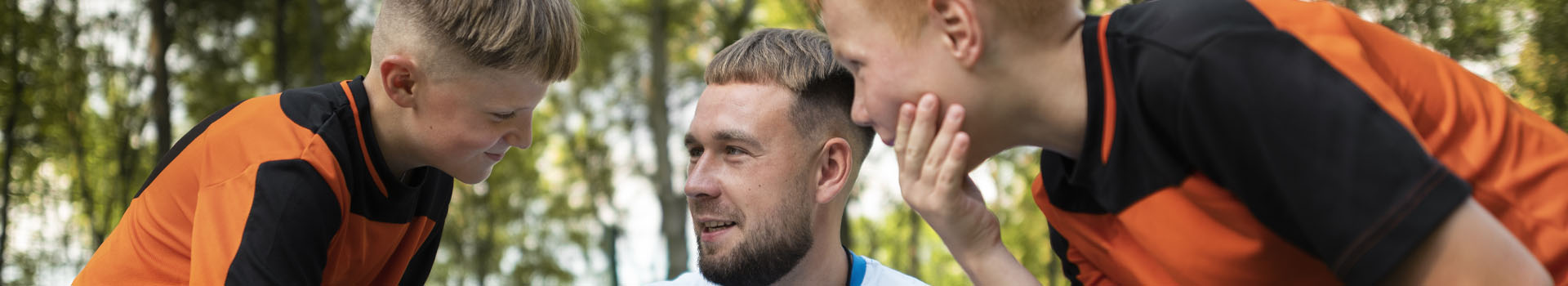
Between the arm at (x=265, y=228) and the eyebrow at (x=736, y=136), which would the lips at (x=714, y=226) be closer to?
the eyebrow at (x=736, y=136)

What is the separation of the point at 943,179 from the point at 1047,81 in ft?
1.22

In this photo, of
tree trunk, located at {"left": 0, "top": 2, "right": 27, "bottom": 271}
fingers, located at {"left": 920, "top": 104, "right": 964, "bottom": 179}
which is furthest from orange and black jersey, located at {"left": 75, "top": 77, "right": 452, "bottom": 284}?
tree trunk, located at {"left": 0, "top": 2, "right": 27, "bottom": 271}

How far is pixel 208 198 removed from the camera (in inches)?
116

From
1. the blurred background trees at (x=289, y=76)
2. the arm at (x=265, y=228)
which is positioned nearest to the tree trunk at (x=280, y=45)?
the blurred background trees at (x=289, y=76)

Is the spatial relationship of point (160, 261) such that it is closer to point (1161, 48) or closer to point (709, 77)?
point (709, 77)

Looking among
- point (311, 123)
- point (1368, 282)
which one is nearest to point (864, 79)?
point (1368, 282)

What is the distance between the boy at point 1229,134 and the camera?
1.65 meters

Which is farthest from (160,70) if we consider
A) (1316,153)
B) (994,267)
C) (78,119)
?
(1316,153)

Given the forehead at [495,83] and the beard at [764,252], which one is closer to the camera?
the forehead at [495,83]

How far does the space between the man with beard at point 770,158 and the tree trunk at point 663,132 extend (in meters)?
13.2

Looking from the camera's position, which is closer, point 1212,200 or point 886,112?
point 1212,200

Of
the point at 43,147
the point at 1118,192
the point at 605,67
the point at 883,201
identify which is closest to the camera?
the point at 1118,192

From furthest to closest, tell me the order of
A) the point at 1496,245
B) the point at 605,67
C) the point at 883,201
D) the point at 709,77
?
the point at 883,201 < the point at 605,67 < the point at 709,77 < the point at 1496,245

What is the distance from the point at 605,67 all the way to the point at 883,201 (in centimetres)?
763
